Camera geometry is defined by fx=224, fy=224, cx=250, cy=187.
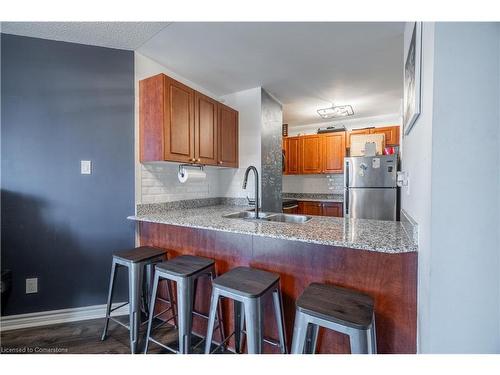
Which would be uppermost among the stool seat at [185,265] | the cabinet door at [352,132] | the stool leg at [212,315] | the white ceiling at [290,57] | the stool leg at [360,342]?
the white ceiling at [290,57]

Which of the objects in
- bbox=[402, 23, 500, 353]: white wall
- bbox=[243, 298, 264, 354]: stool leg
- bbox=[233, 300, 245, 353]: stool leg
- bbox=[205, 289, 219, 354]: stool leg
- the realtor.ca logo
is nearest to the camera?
bbox=[402, 23, 500, 353]: white wall

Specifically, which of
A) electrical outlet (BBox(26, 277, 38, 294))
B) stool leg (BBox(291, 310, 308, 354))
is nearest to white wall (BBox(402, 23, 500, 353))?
stool leg (BBox(291, 310, 308, 354))

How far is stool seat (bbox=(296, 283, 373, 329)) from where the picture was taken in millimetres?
876

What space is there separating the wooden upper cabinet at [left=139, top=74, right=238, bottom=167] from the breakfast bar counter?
66 cm

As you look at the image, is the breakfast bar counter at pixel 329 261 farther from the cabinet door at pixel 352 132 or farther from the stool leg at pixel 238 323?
the cabinet door at pixel 352 132

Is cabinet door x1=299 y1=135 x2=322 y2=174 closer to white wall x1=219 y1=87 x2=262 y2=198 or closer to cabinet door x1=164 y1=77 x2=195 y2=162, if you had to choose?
white wall x1=219 y1=87 x2=262 y2=198

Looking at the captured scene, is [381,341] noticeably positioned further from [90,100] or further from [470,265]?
[90,100]

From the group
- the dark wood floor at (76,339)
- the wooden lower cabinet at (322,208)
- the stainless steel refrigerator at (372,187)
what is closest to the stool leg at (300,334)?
the dark wood floor at (76,339)

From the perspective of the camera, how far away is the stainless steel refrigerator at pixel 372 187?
2891 mm

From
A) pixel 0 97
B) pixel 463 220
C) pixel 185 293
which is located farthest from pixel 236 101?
pixel 463 220

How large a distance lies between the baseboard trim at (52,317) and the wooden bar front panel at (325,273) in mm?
966

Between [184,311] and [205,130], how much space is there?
1.72 meters

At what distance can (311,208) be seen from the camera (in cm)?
421
